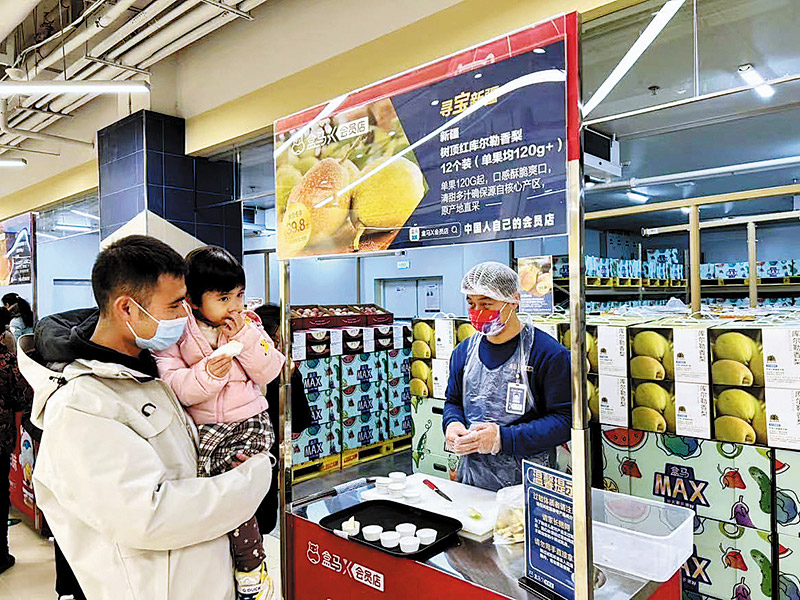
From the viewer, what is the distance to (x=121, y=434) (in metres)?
1.40

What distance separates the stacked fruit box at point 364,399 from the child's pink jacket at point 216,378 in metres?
3.92

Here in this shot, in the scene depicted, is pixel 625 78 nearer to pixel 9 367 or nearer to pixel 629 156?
pixel 629 156

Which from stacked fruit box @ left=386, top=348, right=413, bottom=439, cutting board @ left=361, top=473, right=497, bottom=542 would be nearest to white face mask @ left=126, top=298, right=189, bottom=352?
cutting board @ left=361, top=473, right=497, bottom=542

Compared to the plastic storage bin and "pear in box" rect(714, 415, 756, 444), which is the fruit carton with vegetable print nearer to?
"pear in box" rect(714, 415, 756, 444)

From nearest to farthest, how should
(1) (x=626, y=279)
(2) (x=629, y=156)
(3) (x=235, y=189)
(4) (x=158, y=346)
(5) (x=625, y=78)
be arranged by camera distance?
1. (4) (x=158, y=346)
2. (5) (x=625, y=78)
3. (3) (x=235, y=189)
4. (1) (x=626, y=279)
5. (2) (x=629, y=156)

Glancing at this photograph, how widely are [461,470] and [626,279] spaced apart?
4.94m

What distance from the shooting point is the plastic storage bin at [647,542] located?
1.66 meters

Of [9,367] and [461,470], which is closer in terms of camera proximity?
[461,470]

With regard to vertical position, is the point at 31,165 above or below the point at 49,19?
below

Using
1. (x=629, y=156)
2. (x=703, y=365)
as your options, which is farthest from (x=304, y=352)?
(x=629, y=156)

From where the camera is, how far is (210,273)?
2119mm

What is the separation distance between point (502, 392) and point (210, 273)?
1322 mm

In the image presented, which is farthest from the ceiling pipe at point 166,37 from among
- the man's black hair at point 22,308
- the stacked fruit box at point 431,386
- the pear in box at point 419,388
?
the pear in box at point 419,388

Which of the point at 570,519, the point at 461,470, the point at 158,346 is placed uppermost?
the point at 158,346
